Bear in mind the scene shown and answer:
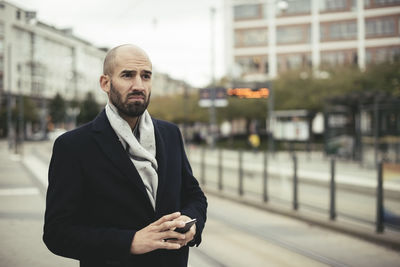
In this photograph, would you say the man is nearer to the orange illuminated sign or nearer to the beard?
the beard

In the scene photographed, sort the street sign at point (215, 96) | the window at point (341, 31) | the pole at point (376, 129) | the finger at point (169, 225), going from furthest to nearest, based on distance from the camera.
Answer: the window at point (341, 31) < the street sign at point (215, 96) < the pole at point (376, 129) < the finger at point (169, 225)

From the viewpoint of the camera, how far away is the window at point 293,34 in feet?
161

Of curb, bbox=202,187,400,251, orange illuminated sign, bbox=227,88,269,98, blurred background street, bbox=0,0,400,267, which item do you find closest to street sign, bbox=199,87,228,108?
blurred background street, bbox=0,0,400,267

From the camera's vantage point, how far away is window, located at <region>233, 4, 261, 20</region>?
172 ft

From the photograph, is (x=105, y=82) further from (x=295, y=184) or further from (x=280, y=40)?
(x=280, y=40)

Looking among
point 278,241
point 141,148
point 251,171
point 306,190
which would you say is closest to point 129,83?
Answer: point 141,148

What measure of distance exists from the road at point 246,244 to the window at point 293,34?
43.7 meters

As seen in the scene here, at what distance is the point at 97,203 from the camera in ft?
5.80

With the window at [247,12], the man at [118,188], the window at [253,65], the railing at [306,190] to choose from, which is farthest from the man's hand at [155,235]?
the window at [247,12]

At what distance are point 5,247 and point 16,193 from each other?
503cm

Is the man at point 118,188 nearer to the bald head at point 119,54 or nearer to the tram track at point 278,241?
the bald head at point 119,54

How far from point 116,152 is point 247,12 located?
53.8 meters

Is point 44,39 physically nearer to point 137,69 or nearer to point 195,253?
point 195,253

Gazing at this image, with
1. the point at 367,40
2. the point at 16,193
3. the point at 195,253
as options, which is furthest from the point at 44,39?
the point at 367,40
